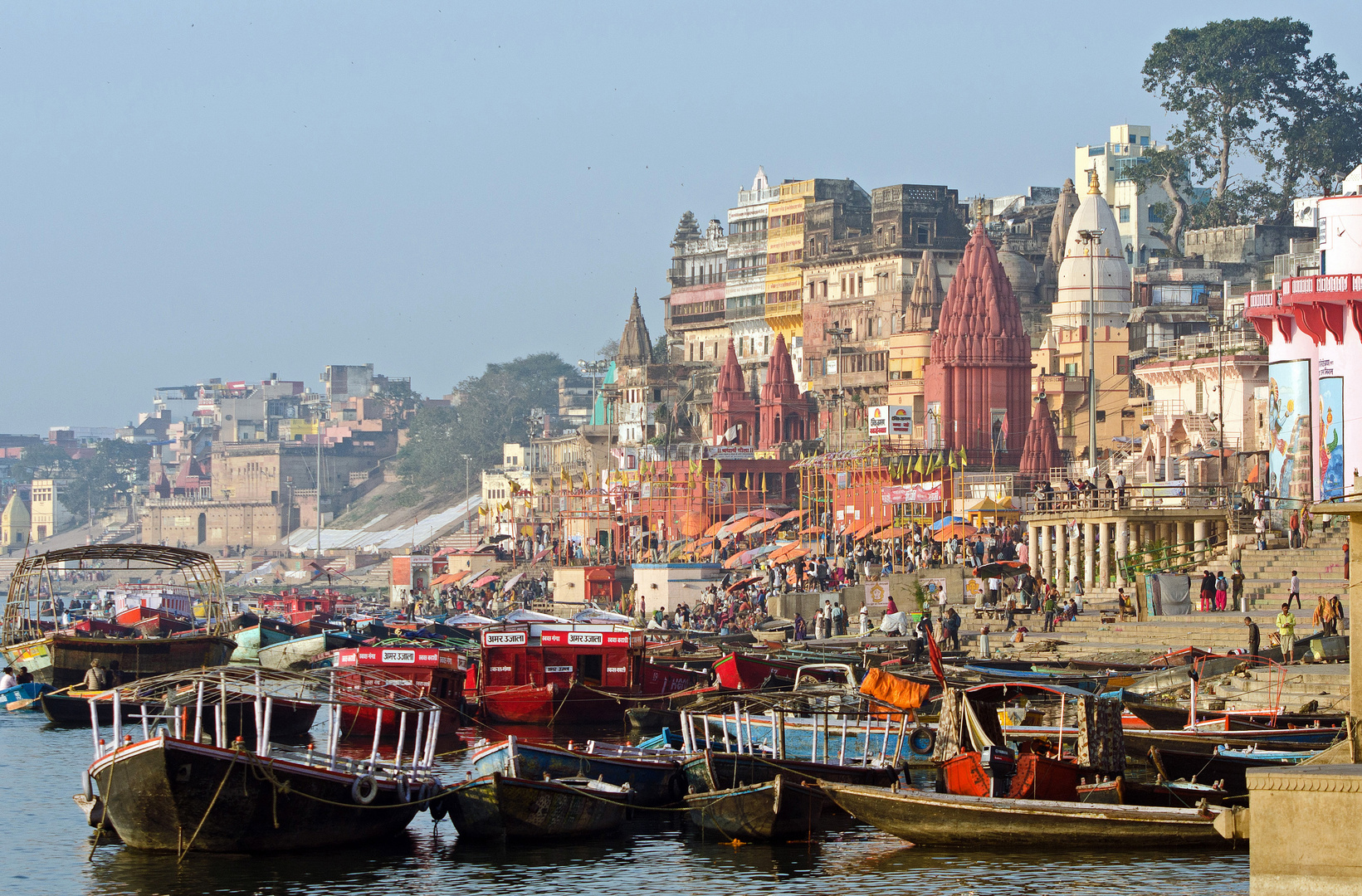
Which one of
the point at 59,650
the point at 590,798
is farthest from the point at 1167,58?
the point at 590,798

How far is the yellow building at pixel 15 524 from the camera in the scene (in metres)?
191

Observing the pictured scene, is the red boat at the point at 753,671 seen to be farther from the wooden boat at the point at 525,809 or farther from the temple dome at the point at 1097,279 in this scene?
the temple dome at the point at 1097,279

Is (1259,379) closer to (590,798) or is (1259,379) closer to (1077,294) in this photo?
(1077,294)

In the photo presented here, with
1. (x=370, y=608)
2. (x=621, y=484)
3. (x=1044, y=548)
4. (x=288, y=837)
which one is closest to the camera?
(x=288, y=837)

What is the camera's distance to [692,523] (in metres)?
76.7

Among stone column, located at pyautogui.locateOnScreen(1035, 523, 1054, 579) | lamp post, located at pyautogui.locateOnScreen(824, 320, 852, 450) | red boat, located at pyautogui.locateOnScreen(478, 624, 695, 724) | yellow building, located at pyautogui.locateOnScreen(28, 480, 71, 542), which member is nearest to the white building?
lamp post, located at pyautogui.locateOnScreen(824, 320, 852, 450)

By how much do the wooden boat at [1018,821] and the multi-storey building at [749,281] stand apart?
75.4 metres

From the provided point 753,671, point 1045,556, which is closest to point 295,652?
point 753,671

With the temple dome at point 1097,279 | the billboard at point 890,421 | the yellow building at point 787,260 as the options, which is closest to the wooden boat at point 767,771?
the billboard at point 890,421

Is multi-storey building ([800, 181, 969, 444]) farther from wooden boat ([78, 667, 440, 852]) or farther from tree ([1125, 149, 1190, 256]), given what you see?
wooden boat ([78, 667, 440, 852])

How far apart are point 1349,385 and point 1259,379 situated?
41.6 feet

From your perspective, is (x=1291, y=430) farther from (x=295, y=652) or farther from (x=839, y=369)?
(x=839, y=369)

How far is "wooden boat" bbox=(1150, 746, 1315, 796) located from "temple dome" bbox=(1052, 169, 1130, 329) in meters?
47.8

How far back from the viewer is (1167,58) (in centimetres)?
8300
